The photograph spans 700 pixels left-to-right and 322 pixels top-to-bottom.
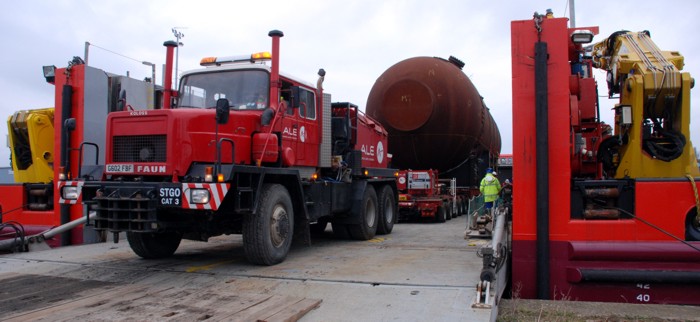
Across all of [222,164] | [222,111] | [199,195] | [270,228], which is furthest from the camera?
[270,228]

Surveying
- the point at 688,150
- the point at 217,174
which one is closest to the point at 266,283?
the point at 217,174

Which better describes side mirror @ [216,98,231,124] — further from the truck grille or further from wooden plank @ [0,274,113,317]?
wooden plank @ [0,274,113,317]

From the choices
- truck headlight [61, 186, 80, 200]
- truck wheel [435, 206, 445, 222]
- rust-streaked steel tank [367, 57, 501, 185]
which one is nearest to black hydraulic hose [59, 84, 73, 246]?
truck headlight [61, 186, 80, 200]

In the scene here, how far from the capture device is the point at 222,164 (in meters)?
6.59

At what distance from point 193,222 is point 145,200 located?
943mm

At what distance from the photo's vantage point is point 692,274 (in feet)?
16.7

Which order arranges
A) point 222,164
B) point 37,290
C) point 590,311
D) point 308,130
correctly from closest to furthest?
point 590,311
point 37,290
point 222,164
point 308,130

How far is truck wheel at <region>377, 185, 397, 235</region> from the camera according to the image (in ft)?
37.9

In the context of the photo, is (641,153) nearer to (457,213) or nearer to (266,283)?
(266,283)

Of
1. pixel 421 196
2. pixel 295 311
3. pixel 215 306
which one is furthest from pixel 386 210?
pixel 295 311

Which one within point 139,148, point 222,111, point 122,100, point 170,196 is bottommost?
point 170,196

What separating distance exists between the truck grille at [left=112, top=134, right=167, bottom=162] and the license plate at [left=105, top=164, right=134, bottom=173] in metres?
0.09

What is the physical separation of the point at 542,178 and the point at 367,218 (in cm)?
Result: 554

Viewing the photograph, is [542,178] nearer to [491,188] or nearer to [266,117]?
[266,117]
